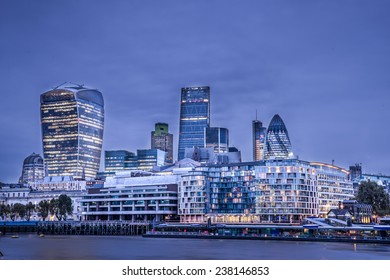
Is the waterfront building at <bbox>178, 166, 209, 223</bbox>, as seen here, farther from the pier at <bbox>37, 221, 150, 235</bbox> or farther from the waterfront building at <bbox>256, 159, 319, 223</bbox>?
the waterfront building at <bbox>256, 159, 319, 223</bbox>

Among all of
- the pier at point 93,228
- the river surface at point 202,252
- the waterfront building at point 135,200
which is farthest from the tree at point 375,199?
the river surface at point 202,252

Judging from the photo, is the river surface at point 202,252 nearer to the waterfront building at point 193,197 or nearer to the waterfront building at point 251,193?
the waterfront building at point 251,193

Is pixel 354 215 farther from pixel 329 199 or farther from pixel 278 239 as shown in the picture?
pixel 278 239

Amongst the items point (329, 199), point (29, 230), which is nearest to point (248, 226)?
point (329, 199)

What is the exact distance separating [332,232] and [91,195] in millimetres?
96712

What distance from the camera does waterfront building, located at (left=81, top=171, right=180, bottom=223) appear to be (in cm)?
17638

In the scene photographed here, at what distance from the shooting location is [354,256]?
246 feet

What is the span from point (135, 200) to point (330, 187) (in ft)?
205

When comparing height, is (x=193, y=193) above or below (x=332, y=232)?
above

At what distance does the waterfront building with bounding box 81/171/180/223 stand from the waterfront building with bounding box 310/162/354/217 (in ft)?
148

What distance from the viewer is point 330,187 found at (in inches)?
6870

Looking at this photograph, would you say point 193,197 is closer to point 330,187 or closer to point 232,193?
point 232,193

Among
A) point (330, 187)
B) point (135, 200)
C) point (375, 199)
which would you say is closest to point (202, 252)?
point (330, 187)

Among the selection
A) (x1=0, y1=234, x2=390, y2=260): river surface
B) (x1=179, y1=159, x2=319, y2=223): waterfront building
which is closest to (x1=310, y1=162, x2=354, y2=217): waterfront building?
(x1=179, y1=159, x2=319, y2=223): waterfront building
